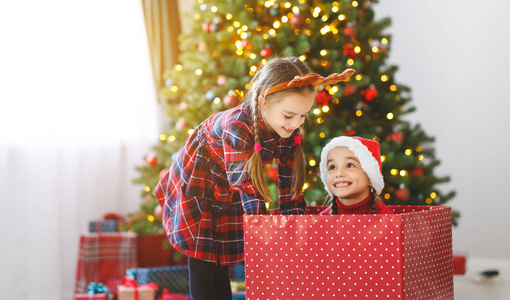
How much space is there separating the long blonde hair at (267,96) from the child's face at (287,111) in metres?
0.01

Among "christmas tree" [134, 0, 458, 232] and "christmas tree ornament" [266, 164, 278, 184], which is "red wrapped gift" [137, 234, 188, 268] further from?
"christmas tree ornament" [266, 164, 278, 184]

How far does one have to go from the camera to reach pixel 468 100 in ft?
12.0

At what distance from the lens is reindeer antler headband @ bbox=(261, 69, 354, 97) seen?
1.61m

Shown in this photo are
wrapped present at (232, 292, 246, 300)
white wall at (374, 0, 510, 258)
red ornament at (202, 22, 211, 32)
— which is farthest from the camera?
white wall at (374, 0, 510, 258)

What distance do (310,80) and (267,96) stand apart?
0.14 metres

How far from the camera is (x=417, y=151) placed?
2.82 meters

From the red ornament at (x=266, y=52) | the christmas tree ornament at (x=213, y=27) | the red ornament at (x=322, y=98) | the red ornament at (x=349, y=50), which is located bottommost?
the red ornament at (x=322, y=98)

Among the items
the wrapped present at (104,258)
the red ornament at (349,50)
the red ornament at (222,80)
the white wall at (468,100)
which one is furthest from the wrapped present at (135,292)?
the white wall at (468,100)

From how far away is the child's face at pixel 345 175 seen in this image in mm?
1753

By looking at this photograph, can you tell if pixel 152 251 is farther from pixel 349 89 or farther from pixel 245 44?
pixel 349 89

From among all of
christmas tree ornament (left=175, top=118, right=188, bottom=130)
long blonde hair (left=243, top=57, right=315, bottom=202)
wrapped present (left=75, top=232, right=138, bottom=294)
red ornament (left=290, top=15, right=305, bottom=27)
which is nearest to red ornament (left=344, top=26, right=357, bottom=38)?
red ornament (left=290, top=15, right=305, bottom=27)

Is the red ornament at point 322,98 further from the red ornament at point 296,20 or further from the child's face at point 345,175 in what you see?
the child's face at point 345,175

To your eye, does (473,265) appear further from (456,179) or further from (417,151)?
(417,151)

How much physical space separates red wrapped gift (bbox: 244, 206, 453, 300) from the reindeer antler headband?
1.26ft
